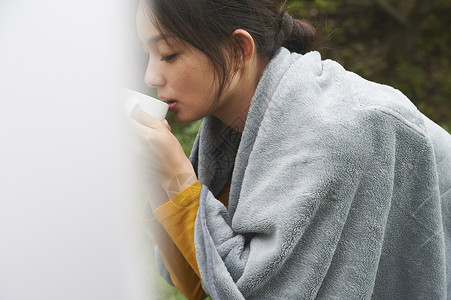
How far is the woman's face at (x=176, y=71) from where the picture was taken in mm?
1118

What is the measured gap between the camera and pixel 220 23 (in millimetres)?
1157

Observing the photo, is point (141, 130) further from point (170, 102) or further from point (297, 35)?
point (297, 35)

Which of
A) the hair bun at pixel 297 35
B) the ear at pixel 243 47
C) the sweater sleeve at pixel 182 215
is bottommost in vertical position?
the sweater sleeve at pixel 182 215

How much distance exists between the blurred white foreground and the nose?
1.76ft

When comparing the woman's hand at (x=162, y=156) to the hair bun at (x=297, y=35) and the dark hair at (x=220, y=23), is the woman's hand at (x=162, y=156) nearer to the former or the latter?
the dark hair at (x=220, y=23)

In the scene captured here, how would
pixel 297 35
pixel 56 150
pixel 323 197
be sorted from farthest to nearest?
pixel 297 35
pixel 323 197
pixel 56 150

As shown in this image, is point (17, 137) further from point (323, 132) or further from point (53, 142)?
point (323, 132)

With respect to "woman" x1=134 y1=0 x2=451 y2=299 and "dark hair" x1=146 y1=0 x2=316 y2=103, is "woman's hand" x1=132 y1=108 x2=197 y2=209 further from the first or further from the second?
"dark hair" x1=146 y1=0 x2=316 y2=103

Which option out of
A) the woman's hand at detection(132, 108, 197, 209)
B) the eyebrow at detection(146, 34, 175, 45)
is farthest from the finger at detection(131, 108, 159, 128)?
the eyebrow at detection(146, 34, 175, 45)

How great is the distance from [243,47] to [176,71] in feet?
0.55

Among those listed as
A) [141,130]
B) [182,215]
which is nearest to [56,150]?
[141,130]

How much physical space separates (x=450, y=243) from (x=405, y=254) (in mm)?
154

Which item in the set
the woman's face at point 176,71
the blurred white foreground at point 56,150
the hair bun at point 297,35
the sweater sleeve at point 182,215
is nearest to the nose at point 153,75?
the woman's face at point 176,71

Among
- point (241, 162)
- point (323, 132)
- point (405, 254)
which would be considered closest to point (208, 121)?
point (241, 162)
